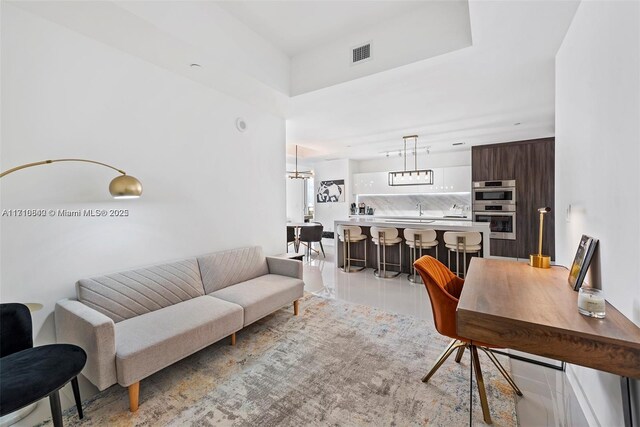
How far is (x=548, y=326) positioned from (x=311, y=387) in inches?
64.6

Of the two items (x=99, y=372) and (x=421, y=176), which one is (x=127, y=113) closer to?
(x=99, y=372)

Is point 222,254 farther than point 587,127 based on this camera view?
Yes

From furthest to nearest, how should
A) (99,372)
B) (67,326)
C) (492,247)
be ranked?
(492,247)
(67,326)
(99,372)

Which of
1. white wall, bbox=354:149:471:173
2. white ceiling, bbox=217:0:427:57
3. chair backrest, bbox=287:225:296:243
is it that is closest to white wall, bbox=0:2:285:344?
white ceiling, bbox=217:0:427:57

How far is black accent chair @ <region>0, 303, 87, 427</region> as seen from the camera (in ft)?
4.50

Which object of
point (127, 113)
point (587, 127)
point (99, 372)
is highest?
point (127, 113)

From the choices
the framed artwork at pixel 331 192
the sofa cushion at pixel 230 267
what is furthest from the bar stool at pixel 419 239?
the framed artwork at pixel 331 192

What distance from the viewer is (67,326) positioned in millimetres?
1989

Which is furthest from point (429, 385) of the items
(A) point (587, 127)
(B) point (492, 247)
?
(B) point (492, 247)

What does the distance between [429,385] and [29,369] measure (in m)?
2.55

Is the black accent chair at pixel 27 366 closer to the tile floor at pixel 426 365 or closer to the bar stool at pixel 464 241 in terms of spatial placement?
the tile floor at pixel 426 365

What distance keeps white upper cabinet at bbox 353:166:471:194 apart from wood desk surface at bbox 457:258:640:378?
5.56m

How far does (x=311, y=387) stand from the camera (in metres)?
2.12

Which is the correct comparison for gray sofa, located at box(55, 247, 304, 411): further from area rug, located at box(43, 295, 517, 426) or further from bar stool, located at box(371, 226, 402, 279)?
bar stool, located at box(371, 226, 402, 279)
